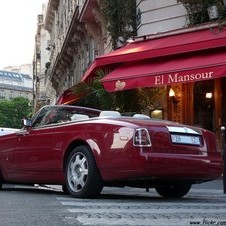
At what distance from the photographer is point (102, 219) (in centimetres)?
523

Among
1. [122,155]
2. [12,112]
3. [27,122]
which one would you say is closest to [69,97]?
[27,122]

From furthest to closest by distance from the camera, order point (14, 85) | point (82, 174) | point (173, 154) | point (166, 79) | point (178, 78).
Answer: point (14, 85)
point (166, 79)
point (178, 78)
point (82, 174)
point (173, 154)

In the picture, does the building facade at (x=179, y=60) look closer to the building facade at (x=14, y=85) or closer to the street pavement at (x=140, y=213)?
the street pavement at (x=140, y=213)

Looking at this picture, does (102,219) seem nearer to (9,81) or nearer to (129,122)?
(129,122)

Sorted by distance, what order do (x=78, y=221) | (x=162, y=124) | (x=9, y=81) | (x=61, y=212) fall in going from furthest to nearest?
(x=9, y=81) < (x=162, y=124) < (x=61, y=212) < (x=78, y=221)

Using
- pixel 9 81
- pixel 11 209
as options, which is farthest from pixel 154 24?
pixel 9 81

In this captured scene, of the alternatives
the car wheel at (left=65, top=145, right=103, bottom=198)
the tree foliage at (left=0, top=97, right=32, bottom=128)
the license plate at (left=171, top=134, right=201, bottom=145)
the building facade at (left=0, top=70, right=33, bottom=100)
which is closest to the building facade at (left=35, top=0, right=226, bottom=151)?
the license plate at (left=171, top=134, right=201, bottom=145)

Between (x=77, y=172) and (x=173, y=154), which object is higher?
(x=173, y=154)

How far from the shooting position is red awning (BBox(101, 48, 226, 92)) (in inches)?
451

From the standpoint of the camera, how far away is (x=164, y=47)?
41.9 feet

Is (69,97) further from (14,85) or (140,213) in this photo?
(14,85)

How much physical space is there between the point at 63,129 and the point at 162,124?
1519mm

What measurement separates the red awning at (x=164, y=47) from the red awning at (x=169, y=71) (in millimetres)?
210

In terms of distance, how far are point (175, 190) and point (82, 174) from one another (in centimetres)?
163
